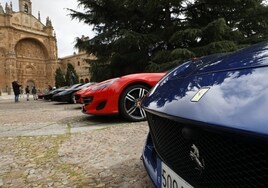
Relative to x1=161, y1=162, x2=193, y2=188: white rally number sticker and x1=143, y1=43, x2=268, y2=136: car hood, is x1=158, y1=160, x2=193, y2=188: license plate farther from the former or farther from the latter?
x1=143, y1=43, x2=268, y2=136: car hood

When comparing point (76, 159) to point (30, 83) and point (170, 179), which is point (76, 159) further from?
point (30, 83)

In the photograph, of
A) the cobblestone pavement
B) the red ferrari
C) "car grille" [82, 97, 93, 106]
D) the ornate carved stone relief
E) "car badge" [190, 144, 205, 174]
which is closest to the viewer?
"car badge" [190, 144, 205, 174]

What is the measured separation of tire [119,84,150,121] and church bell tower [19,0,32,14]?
65.8 meters

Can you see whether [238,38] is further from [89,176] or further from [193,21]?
[89,176]

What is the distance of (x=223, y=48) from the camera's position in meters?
11.8

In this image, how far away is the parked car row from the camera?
2.88 feet

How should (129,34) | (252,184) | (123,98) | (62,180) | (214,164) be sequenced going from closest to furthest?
(252,184) < (214,164) < (62,180) < (123,98) < (129,34)

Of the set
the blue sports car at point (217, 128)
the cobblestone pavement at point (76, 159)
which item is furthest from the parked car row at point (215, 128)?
the cobblestone pavement at point (76, 159)

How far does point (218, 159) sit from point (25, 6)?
234 feet

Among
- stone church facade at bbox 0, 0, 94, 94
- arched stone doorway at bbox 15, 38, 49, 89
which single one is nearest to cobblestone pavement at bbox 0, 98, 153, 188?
stone church facade at bbox 0, 0, 94, 94

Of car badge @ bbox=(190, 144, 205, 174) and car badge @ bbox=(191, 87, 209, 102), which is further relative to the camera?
car badge @ bbox=(191, 87, 209, 102)

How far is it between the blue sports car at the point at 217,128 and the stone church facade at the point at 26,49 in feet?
173

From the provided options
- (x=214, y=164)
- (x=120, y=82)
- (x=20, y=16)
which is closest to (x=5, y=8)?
(x=20, y=16)

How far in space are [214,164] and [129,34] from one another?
12.5 metres
